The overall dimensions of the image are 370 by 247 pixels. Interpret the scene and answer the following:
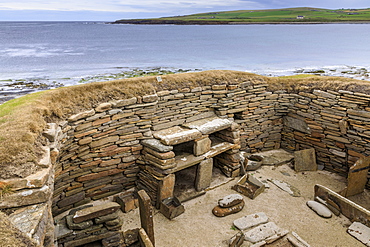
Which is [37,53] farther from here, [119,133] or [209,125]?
[209,125]

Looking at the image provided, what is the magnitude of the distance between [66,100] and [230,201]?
18.3 feet

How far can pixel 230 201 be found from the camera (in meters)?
8.53

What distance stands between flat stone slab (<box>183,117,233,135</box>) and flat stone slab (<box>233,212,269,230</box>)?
2.88m

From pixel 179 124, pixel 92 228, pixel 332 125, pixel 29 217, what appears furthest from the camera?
pixel 332 125

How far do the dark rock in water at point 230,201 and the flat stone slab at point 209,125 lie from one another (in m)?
2.15

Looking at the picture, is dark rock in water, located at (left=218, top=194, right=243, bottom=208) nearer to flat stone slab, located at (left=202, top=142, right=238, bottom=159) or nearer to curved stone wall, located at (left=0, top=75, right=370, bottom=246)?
flat stone slab, located at (left=202, top=142, right=238, bottom=159)

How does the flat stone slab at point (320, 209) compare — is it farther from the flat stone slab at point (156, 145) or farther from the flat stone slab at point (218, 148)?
the flat stone slab at point (156, 145)

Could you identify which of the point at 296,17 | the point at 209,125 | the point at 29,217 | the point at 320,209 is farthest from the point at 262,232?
the point at 296,17

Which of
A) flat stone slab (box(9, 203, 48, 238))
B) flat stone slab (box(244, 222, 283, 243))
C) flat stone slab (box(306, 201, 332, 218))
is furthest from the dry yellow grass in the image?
flat stone slab (box(244, 222, 283, 243))

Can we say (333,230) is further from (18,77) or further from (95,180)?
(18,77)

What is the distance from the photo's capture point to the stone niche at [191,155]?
27.9 ft

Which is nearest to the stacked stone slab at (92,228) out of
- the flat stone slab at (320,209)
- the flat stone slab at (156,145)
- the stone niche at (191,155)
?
the stone niche at (191,155)

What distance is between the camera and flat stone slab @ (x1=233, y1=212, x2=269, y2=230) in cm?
780

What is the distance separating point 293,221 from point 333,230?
1.03 m
